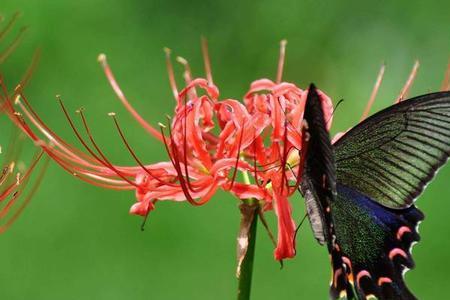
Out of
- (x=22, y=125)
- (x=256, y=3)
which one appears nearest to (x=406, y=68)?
(x=256, y=3)

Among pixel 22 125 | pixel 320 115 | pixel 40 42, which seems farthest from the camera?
pixel 40 42

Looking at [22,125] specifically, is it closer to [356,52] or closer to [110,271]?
[110,271]

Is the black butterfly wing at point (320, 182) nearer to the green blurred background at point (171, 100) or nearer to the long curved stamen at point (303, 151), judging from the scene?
the long curved stamen at point (303, 151)

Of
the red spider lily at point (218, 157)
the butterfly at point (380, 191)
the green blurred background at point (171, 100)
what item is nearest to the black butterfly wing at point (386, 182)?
the butterfly at point (380, 191)

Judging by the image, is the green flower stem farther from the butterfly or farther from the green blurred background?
the green blurred background

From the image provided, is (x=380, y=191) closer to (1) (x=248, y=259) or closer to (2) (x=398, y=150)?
(2) (x=398, y=150)

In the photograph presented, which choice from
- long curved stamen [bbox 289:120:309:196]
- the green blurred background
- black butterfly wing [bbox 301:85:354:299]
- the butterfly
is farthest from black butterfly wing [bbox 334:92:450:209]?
the green blurred background
